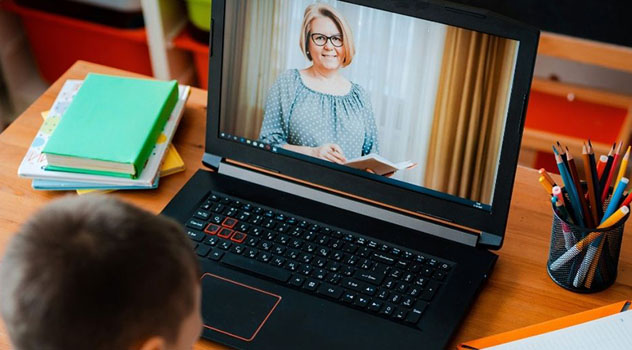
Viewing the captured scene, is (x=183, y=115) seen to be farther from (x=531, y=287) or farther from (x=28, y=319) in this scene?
(x=28, y=319)

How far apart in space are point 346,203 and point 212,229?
0.19 meters

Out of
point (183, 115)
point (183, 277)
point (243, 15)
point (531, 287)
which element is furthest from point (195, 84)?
point (183, 277)

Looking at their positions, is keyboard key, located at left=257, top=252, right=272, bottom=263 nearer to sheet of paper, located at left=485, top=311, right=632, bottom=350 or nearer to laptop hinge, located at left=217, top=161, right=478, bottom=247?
laptop hinge, located at left=217, top=161, right=478, bottom=247

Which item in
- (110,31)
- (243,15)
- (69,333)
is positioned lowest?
(110,31)

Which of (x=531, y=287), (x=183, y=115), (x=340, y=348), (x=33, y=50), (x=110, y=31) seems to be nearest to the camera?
(x=340, y=348)

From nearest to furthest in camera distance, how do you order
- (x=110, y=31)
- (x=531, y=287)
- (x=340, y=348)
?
(x=340, y=348) < (x=531, y=287) < (x=110, y=31)

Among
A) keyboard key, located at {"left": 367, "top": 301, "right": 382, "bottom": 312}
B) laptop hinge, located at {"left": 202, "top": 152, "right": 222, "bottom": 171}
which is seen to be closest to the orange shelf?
laptop hinge, located at {"left": 202, "top": 152, "right": 222, "bottom": 171}

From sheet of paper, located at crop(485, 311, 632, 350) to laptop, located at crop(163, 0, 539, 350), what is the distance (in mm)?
89

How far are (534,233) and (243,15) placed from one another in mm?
490

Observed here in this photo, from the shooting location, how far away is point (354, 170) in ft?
3.67

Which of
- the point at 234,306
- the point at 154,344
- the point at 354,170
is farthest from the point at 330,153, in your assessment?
the point at 154,344

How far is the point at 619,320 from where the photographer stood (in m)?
0.94

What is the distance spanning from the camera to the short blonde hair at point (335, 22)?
1.06 m

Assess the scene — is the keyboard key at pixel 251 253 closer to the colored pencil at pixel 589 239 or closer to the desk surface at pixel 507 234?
the desk surface at pixel 507 234
